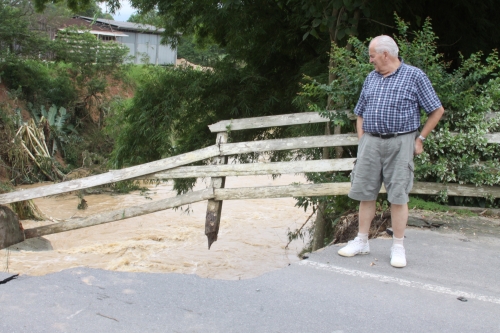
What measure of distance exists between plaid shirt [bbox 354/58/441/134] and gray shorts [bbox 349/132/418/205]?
0.36 ft

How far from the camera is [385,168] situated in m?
4.73

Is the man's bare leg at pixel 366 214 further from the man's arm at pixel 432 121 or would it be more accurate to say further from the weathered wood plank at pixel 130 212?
the weathered wood plank at pixel 130 212

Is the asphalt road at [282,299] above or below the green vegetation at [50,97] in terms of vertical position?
below

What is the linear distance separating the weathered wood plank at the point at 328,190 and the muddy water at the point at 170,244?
87.3 inches

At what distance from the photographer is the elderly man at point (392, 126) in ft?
14.9

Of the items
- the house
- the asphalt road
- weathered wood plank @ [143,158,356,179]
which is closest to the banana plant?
weathered wood plank @ [143,158,356,179]

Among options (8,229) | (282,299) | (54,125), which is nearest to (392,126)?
(282,299)

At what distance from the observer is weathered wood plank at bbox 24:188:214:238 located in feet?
22.3

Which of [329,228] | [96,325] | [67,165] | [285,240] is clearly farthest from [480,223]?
[67,165]

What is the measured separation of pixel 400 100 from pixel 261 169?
2310 mm

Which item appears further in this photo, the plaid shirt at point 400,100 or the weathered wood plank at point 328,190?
the weathered wood plank at point 328,190

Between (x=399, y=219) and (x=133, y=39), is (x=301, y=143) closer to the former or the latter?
(x=399, y=219)

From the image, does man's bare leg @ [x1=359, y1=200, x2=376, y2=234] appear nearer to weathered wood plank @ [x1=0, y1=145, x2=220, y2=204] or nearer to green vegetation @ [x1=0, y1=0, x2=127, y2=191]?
weathered wood plank @ [x1=0, y1=145, x2=220, y2=204]

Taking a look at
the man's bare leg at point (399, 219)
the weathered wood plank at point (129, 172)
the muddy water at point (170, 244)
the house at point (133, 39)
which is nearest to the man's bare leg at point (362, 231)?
the man's bare leg at point (399, 219)
